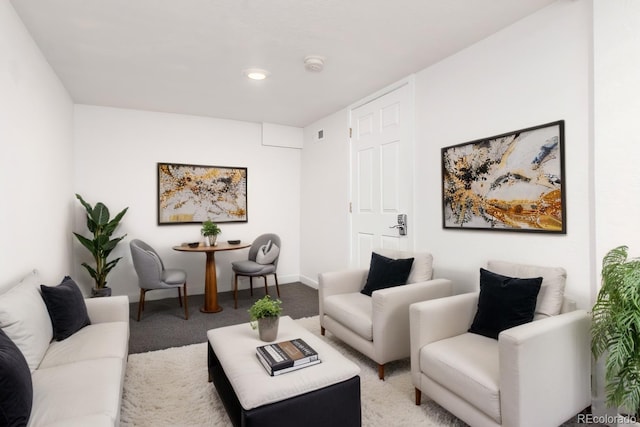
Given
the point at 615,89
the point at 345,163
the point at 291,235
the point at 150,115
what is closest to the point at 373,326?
the point at 615,89

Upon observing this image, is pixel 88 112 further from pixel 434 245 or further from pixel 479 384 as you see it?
pixel 479 384

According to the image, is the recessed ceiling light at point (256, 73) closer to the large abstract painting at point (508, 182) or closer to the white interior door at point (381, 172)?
the white interior door at point (381, 172)

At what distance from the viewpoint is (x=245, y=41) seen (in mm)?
2689

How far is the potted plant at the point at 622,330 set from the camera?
1534 mm

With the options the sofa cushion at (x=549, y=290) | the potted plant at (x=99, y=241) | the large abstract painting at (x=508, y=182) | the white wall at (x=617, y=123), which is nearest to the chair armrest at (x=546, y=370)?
the sofa cushion at (x=549, y=290)

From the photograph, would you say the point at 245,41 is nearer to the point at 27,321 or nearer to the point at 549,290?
the point at 27,321

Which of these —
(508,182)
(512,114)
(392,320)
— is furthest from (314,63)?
(392,320)

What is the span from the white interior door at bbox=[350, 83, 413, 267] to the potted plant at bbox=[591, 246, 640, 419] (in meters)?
1.83

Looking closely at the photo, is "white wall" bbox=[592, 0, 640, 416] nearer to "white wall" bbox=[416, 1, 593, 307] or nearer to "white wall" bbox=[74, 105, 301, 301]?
"white wall" bbox=[416, 1, 593, 307]

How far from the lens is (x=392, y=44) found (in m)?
2.76

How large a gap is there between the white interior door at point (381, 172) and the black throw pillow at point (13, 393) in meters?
2.93

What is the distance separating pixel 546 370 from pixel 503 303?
17.8 inches

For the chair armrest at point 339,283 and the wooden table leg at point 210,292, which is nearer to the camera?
the chair armrest at point 339,283

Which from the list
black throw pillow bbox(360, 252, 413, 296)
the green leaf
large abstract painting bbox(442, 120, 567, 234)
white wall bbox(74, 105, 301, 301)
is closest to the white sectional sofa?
the green leaf
